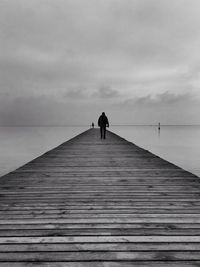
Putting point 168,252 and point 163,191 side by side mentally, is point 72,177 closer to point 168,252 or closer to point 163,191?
point 163,191

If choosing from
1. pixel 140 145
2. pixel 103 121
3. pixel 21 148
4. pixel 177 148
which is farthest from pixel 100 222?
pixel 140 145

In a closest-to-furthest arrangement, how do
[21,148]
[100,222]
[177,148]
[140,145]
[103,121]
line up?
[100,222] < [103,121] < [177,148] < [21,148] < [140,145]

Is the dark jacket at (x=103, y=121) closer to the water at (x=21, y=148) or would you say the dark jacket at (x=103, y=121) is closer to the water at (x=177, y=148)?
the water at (x=177, y=148)

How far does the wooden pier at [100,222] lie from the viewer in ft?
7.89

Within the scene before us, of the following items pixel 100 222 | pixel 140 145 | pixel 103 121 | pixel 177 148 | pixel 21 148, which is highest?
pixel 103 121

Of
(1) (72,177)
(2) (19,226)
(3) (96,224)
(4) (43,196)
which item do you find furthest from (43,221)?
(1) (72,177)

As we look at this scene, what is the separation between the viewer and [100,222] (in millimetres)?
3252

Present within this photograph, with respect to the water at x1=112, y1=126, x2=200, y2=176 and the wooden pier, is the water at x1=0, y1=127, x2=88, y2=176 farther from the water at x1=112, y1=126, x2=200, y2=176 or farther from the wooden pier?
the wooden pier

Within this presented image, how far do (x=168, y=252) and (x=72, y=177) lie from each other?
4045 millimetres

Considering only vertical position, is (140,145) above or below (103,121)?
below

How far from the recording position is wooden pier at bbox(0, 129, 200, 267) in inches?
94.7

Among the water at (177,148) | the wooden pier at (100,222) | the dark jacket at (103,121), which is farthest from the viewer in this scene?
the water at (177,148)

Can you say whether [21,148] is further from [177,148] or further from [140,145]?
[177,148]

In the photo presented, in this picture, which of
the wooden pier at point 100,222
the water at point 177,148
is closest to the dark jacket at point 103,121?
the water at point 177,148
